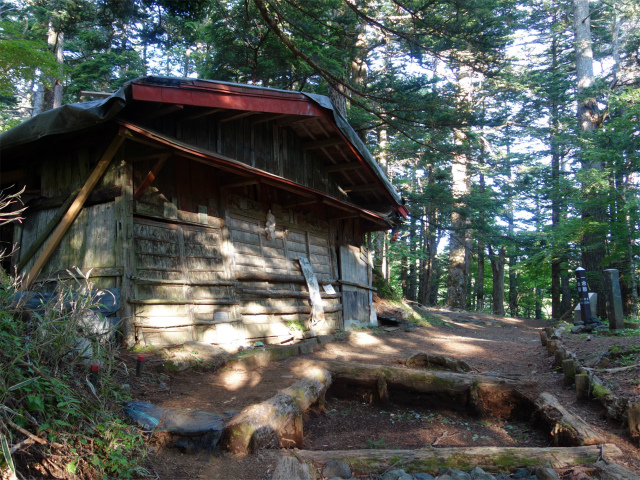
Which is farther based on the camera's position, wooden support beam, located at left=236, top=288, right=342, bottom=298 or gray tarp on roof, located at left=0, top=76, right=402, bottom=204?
wooden support beam, located at left=236, top=288, right=342, bottom=298

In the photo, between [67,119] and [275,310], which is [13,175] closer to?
[67,119]

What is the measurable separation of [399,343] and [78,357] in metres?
8.88

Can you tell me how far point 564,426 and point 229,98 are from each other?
7.04 metres

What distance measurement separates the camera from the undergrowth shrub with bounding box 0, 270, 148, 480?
9.41 ft

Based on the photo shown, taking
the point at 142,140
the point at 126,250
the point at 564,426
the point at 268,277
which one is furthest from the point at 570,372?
the point at 142,140

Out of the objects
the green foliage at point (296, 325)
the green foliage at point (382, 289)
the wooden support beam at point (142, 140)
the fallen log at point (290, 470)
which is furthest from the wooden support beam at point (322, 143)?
the fallen log at point (290, 470)

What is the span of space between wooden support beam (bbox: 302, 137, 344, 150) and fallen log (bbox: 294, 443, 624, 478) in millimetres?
8532

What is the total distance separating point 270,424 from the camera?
169 inches

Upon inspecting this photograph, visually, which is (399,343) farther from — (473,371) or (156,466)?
(156,466)

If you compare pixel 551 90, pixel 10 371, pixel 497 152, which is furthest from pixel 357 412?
pixel 551 90

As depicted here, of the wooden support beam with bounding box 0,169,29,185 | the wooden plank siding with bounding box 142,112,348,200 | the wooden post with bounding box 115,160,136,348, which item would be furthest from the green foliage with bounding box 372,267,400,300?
the wooden support beam with bounding box 0,169,29,185

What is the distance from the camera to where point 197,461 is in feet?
12.5

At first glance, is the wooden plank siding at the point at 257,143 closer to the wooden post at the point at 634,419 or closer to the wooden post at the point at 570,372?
the wooden post at the point at 570,372

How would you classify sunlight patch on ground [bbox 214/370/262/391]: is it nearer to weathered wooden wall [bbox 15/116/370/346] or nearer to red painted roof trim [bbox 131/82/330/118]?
weathered wooden wall [bbox 15/116/370/346]
